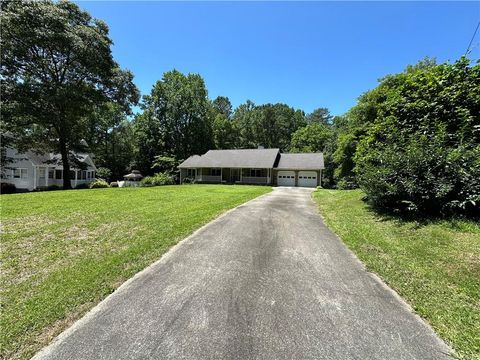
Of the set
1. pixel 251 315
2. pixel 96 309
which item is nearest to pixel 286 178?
pixel 251 315

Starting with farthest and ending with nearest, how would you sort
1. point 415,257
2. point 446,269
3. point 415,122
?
1. point 415,122
2. point 415,257
3. point 446,269

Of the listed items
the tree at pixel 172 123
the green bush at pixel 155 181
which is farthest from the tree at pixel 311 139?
the green bush at pixel 155 181

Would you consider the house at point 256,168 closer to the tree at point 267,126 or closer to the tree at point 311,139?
the tree at point 311,139

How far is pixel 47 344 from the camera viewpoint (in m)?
2.57

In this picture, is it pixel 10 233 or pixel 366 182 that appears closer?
pixel 10 233

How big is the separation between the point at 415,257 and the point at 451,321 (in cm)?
211

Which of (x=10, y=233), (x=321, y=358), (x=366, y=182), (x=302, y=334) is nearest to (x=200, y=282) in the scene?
(x=302, y=334)

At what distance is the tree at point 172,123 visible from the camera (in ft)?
140

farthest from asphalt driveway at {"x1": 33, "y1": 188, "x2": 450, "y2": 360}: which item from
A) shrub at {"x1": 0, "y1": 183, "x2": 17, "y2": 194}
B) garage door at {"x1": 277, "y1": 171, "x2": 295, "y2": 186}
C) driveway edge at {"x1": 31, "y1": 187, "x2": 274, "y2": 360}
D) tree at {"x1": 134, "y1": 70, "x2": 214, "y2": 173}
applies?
tree at {"x1": 134, "y1": 70, "x2": 214, "y2": 173}

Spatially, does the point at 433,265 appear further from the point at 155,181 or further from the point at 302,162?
the point at 302,162

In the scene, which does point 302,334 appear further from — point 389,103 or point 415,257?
point 389,103

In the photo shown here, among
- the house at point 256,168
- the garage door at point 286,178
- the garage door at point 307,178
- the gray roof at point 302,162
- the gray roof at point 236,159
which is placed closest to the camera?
the garage door at point 307,178

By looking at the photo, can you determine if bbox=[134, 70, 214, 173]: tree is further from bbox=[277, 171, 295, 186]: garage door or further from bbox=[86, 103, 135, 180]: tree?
bbox=[277, 171, 295, 186]: garage door

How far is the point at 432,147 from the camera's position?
6.88 m
